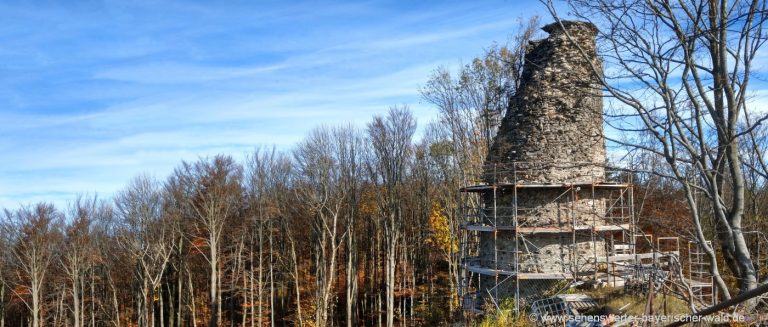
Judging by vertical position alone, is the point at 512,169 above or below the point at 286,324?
above

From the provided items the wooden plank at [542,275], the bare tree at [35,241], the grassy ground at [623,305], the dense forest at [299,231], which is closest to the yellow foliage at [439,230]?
the dense forest at [299,231]

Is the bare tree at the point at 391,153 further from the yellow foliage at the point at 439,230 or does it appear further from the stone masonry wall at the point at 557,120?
the stone masonry wall at the point at 557,120

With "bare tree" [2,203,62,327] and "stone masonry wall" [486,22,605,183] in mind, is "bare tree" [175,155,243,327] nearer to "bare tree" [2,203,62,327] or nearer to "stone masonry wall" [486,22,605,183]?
"bare tree" [2,203,62,327]

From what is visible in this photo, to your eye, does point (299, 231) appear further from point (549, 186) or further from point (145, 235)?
point (549, 186)

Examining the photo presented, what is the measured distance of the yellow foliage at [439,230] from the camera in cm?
2923

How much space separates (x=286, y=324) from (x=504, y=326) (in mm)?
23146

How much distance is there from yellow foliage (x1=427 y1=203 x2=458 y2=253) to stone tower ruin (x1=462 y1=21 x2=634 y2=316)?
11.9 metres

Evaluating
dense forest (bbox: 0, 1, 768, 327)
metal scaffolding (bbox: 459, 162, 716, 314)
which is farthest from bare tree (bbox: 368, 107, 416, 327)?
metal scaffolding (bbox: 459, 162, 716, 314)

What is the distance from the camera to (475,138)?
24.1m

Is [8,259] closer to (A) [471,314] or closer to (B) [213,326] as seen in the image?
(B) [213,326]

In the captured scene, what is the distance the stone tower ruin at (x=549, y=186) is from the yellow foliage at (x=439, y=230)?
11.9 meters

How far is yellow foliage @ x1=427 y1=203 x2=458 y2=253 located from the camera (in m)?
29.2

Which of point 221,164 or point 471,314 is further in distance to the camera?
point 221,164

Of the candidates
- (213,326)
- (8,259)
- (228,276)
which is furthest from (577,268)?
(8,259)
